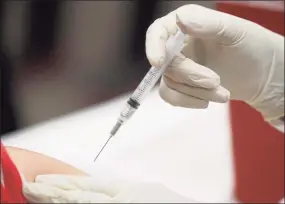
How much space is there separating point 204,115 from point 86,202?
59cm

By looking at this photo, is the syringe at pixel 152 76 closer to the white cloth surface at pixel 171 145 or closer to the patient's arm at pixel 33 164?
the patient's arm at pixel 33 164

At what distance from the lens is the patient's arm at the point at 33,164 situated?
0.67 metres

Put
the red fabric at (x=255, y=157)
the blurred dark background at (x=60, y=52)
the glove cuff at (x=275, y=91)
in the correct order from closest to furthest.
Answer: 1. the glove cuff at (x=275, y=91)
2. the red fabric at (x=255, y=157)
3. the blurred dark background at (x=60, y=52)

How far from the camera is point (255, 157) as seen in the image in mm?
1284

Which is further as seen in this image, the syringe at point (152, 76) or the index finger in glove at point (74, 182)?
the index finger in glove at point (74, 182)

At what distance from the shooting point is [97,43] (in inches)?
70.6

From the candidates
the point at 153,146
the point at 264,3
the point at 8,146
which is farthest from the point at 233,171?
the point at 8,146

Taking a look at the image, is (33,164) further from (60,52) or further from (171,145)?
(60,52)

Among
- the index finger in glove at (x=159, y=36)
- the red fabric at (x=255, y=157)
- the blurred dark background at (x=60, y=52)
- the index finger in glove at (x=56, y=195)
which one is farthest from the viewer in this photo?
the blurred dark background at (x=60, y=52)

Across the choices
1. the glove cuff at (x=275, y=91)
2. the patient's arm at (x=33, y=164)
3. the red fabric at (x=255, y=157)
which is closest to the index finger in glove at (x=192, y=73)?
the patient's arm at (x=33, y=164)

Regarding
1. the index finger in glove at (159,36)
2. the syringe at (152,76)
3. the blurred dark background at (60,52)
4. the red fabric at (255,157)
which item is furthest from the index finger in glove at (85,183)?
the blurred dark background at (60,52)

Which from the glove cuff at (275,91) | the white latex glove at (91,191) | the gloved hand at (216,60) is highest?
the gloved hand at (216,60)

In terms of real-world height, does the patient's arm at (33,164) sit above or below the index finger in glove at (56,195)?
above

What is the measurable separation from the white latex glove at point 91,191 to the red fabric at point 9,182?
0.02 meters
